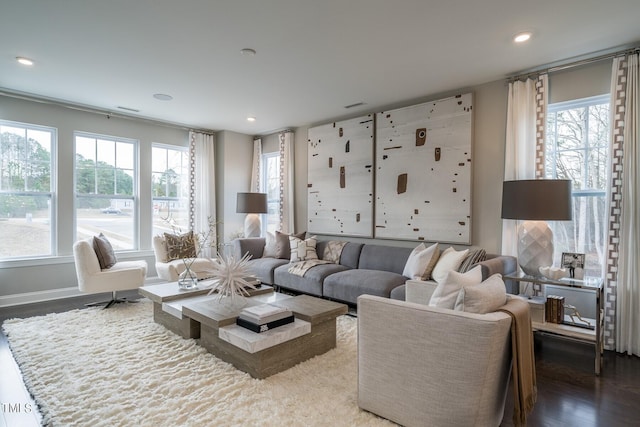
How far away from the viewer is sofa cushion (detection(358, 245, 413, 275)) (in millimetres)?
4273

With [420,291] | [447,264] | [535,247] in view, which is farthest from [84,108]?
[535,247]

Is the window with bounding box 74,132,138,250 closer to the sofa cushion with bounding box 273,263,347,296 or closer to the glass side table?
the sofa cushion with bounding box 273,263,347,296

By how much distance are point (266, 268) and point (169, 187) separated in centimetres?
249

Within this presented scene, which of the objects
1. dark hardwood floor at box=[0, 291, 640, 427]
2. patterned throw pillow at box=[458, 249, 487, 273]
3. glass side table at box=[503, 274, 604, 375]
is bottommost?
dark hardwood floor at box=[0, 291, 640, 427]

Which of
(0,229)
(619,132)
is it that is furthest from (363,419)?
(0,229)

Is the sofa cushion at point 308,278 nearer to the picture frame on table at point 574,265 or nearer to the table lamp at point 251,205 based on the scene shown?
the table lamp at point 251,205

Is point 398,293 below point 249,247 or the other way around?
below

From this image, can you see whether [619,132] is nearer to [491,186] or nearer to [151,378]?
[491,186]

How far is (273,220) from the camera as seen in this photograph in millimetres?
6484

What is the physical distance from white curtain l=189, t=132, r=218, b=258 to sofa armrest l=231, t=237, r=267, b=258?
0.77m

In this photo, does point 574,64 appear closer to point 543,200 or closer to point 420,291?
point 543,200

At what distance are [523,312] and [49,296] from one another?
5547mm

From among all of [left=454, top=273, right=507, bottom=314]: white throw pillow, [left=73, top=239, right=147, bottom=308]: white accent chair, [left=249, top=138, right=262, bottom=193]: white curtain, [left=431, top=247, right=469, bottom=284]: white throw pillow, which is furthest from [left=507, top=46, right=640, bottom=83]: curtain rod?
[left=73, top=239, right=147, bottom=308]: white accent chair

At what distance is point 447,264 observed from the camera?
3.43 m
